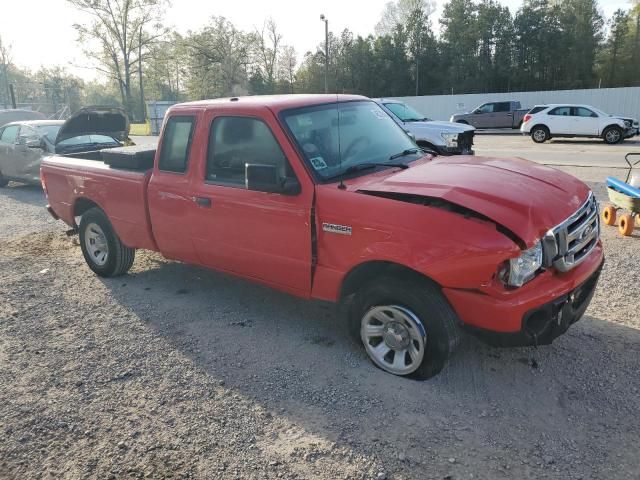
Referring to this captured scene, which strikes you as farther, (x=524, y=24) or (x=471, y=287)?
(x=524, y=24)

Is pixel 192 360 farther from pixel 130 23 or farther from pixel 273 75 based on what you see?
pixel 273 75

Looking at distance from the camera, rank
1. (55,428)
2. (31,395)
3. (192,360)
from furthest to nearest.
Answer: (192,360) → (31,395) → (55,428)

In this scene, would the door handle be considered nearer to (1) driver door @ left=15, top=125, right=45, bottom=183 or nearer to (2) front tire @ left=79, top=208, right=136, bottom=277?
(2) front tire @ left=79, top=208, right=136, bottom=277

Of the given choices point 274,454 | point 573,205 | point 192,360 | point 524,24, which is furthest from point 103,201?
point 524,24

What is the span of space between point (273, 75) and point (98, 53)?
65.6 ft

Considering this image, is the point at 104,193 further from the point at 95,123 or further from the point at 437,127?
the point at 437,127

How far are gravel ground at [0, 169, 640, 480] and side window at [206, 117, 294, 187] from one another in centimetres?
136

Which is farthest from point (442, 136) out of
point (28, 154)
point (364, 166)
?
point (28, 154)

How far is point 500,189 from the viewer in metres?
3.42

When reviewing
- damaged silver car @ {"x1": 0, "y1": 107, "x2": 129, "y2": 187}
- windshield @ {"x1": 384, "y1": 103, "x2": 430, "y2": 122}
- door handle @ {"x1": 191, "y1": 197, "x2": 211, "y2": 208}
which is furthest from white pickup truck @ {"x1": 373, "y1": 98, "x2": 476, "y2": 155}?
door handle @ {"x1": 191, "y1": 197, "x2": 211, "y2": 208}

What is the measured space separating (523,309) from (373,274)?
105cm

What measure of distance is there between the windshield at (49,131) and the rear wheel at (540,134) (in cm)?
1819

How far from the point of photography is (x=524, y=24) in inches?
1876

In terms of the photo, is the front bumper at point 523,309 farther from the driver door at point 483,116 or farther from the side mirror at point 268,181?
the driver door at point 483,116
